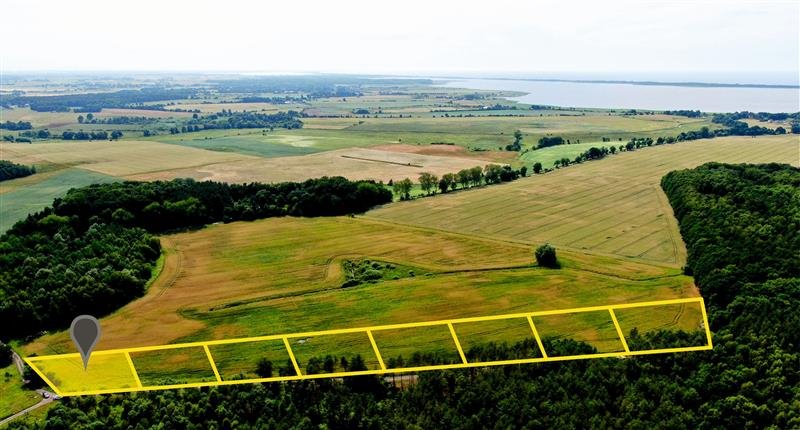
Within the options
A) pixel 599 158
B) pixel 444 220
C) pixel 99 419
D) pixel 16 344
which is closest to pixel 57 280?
pixel 16 344

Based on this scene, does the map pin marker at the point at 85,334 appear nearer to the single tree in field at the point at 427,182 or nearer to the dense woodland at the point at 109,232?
the dense woodland at the point at 109,232

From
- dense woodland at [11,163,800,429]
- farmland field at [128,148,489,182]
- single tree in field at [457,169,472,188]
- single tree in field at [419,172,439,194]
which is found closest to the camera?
dense woodland at [11,163,800,429]

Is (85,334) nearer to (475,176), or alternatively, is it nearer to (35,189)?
(475,176)

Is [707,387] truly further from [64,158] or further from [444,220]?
[64,158]

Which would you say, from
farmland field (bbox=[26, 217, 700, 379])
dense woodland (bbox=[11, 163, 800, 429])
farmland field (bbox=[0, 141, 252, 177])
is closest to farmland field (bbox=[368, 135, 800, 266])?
farmland field (bbox=[26, 217, 700, 379])

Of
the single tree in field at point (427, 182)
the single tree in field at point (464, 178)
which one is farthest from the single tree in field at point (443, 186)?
the single tree in field at point (464, 178)

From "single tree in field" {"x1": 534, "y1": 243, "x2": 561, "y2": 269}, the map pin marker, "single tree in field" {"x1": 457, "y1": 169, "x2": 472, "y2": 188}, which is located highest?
the map pin marker

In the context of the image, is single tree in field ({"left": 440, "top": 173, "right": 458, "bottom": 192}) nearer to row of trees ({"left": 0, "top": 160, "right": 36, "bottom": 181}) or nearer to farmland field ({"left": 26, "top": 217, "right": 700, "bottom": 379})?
farmland field ({"left": 26, "top": 217, "right": 700, "bottom": 379})
